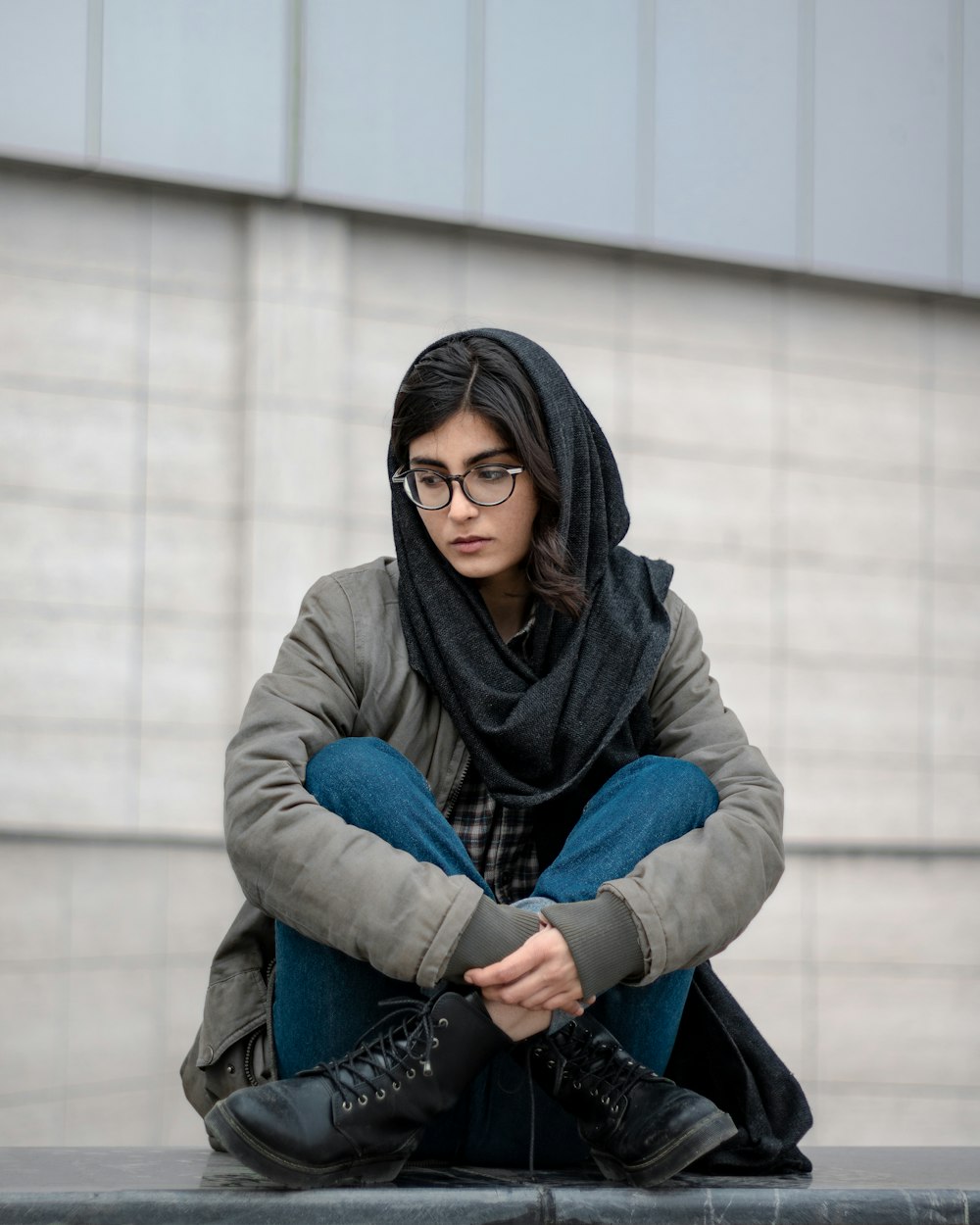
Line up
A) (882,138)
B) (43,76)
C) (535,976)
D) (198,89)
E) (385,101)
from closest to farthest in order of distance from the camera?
(535,976)
(43,76)
(198,89)
(385,101)
(882,138)

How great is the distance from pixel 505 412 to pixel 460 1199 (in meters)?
1.12

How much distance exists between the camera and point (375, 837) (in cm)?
188

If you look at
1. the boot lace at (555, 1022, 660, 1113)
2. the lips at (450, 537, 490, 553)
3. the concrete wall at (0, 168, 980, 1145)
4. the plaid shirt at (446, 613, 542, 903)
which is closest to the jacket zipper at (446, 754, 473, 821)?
the plaid shirt at (446, 613, 542, 903)

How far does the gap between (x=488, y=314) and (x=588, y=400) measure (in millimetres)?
562

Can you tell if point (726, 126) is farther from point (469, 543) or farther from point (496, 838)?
point (496, 838)

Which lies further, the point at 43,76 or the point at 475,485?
the point at 43,76

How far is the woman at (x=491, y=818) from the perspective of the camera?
180 centimetres

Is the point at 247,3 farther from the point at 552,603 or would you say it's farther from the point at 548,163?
the point at 552,603

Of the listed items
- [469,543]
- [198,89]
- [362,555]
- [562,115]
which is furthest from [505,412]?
[562,115]

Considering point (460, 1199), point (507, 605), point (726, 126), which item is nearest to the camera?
point (460, 1199)

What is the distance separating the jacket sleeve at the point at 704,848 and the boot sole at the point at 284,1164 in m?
0.41

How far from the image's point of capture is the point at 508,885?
7.33 feet

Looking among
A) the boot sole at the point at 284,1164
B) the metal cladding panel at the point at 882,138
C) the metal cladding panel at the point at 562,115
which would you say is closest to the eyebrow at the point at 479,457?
the boot sole at the point at 284,1164

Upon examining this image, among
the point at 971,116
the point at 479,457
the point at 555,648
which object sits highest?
the point at 971,116
